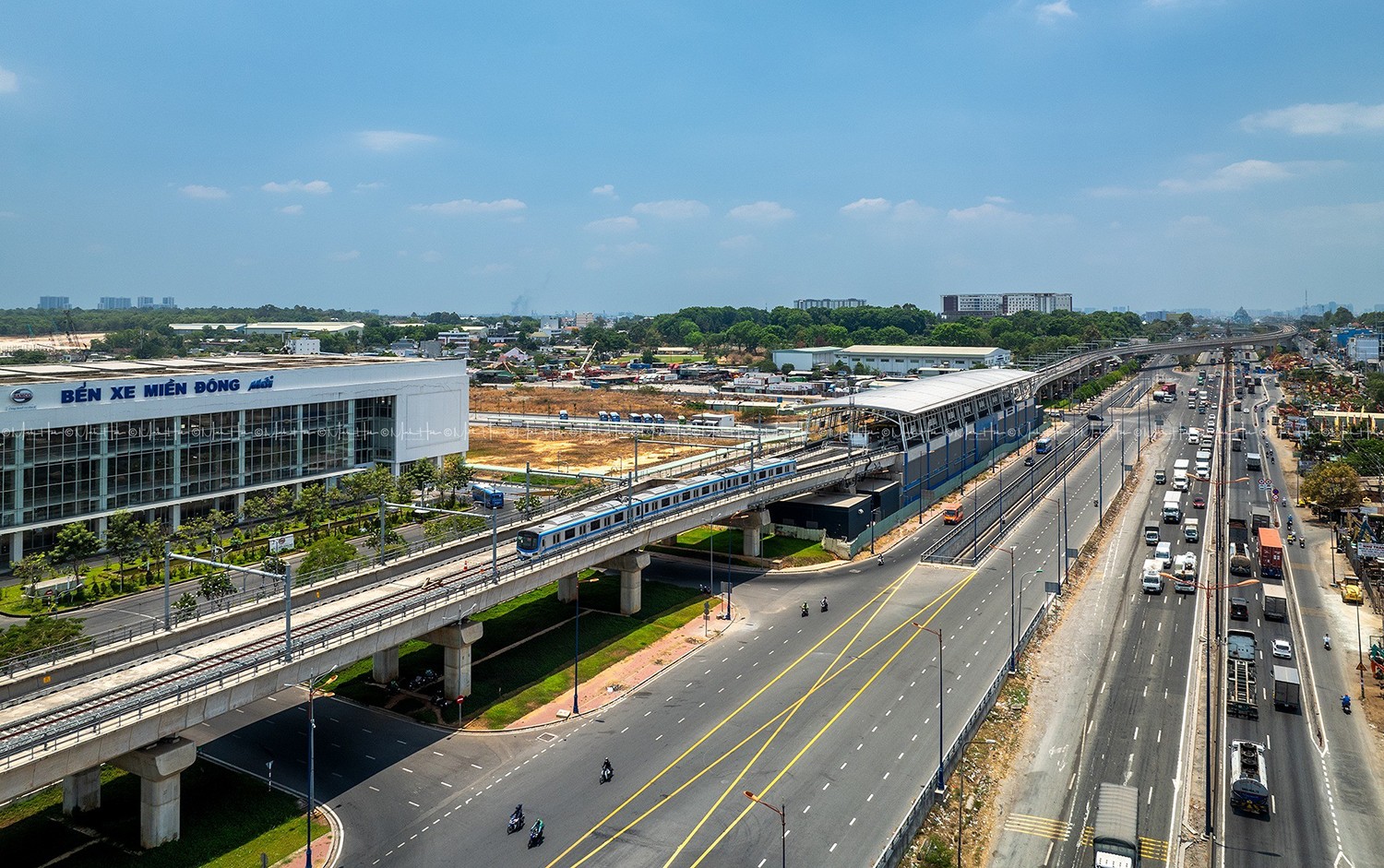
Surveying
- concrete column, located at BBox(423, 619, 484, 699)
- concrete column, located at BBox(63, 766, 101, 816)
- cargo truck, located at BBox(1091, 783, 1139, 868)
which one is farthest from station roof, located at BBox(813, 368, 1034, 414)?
concrete column, located at BBox(63, 766, 101, 816)

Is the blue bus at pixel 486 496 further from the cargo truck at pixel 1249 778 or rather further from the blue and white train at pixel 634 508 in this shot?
the cargo truck at pixel 1249 778

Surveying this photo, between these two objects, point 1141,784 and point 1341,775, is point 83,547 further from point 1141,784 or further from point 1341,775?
point 1341,775

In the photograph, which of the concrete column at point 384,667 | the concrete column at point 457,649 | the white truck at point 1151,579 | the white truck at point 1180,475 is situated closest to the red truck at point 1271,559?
the white truck at point 1151,579

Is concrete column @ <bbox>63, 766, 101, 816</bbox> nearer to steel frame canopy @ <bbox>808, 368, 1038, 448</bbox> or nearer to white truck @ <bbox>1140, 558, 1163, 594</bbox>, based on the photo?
white truck @ <bbox>1140, 558, 1163, 594</bbox>

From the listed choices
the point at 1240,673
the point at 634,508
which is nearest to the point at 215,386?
the point at 634,508

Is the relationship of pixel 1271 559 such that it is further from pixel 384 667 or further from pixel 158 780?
pixel 158 780

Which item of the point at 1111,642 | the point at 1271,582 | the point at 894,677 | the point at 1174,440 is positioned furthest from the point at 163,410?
the point at 1174,440
